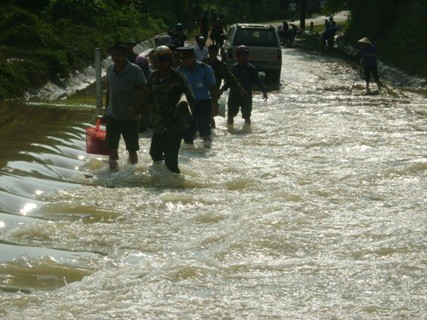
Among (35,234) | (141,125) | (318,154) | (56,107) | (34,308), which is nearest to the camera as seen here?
(34,308)

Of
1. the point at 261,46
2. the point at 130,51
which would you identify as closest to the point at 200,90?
the point at 130,51

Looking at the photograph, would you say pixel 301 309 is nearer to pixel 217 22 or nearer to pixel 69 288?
pixel 69 288

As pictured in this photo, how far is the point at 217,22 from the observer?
36.0 m

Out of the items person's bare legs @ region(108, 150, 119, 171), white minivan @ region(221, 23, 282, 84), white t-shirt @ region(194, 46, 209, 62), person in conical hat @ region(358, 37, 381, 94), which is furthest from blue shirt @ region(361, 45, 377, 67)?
person's bare legs @ region(108, 150, 119, 171)

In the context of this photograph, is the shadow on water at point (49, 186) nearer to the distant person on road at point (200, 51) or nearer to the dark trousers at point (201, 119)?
the dark trousers at point (201, 119)

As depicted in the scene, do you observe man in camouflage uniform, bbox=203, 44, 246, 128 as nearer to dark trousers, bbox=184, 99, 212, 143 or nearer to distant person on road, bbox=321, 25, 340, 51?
dark trousers, bbox=184, 99, 212, 143

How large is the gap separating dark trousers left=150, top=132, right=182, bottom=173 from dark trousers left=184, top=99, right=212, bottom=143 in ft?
8.57

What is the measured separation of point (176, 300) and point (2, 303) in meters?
1.35

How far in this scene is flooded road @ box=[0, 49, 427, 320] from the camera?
7722 millimetres

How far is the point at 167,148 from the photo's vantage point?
12.7 m

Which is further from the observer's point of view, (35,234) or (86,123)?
(86,123)

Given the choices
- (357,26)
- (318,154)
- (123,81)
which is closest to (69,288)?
(123,81)

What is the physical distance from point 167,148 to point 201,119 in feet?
10.5

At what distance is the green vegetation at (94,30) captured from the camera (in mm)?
23250
